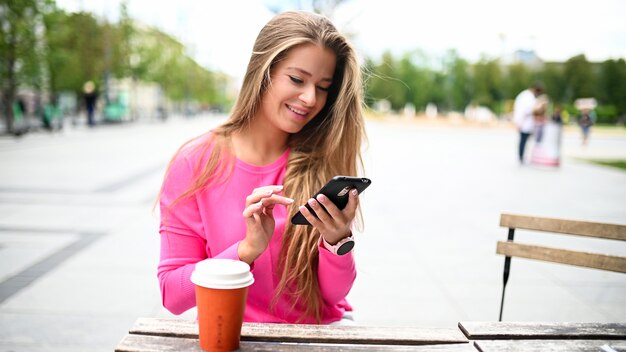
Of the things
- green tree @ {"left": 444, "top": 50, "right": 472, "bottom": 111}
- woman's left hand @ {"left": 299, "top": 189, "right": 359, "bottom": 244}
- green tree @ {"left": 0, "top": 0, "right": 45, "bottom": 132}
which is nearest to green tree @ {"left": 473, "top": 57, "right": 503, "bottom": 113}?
green tree @ {"left": 444, "top": 50, "right": 472, "bottom": 111}

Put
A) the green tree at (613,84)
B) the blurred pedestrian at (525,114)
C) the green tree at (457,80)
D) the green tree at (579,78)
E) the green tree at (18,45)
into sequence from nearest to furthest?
1. the blurred pedestrian at (525,114)
2. the green tree at (18,45)
3. the green tree at (613,84)
4. the green tree at (457,80)
5. the green tree at (579,78)

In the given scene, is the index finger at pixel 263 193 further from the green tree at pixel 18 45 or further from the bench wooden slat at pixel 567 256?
the green tree at pixel 18 45

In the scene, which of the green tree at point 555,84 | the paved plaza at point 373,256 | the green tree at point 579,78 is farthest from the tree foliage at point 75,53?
the green tree at point 579,78

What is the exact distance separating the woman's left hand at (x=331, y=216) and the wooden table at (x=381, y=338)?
26 cm

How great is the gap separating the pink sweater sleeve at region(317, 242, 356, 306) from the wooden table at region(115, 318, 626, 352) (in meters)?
0.27

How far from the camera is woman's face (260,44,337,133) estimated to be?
162 centimetres

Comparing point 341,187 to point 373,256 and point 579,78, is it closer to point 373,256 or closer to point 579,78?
point 373,256

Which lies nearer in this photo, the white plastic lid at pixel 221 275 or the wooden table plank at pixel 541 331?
the white plastic lid at pixel 221 275

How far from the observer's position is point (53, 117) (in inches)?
688

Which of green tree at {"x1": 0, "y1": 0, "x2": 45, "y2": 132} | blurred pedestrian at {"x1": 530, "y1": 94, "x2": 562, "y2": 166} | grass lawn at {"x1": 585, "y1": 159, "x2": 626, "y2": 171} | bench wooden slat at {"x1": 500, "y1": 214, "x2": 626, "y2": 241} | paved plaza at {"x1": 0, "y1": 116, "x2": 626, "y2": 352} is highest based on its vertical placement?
green tree at {"x1": 0, "y1": 0, "x2": 45, "y2": 132}

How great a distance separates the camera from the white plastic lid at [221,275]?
3.26 feet

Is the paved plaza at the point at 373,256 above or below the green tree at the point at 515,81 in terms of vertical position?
below

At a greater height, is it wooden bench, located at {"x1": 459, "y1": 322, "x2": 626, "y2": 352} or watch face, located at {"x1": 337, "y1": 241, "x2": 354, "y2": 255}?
watch face, located at {"x1": 337, "y1": 241, "x2": 354, "y2": 255}

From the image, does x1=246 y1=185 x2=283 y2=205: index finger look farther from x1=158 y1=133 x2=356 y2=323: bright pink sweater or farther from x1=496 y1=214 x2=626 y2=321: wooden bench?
x1=496 y1=214 x2=626 y2=321: wooden bench
